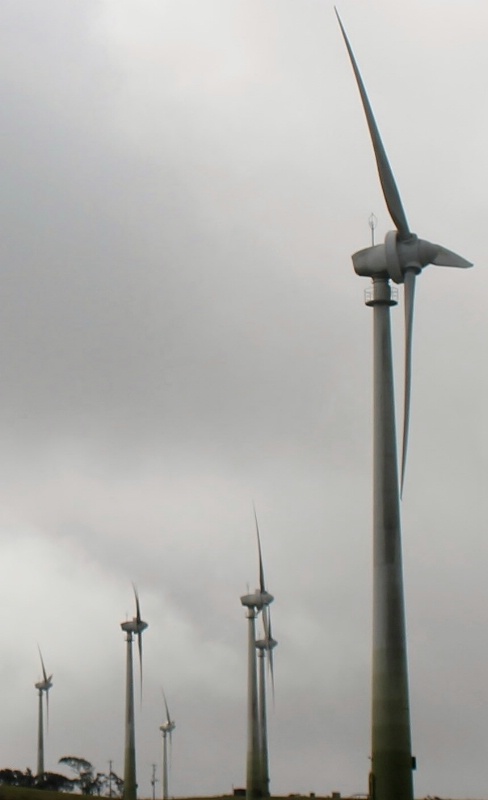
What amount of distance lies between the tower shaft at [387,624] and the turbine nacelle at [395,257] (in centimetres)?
392

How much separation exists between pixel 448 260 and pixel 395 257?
3.11 m

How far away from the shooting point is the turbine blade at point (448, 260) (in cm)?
6812

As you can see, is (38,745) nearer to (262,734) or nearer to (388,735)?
(262,734)

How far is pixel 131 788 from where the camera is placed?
453 ft

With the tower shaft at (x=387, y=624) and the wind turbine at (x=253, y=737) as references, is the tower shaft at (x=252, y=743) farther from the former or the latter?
the tower shaft at (x=387, y=624)

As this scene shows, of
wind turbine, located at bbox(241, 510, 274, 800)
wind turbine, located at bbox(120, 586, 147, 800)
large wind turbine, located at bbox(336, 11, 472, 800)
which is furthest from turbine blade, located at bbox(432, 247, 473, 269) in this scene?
wind turbine, located at bbox(120, 586, 147, 800)

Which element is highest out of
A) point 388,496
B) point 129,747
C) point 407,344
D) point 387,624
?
point 129,747

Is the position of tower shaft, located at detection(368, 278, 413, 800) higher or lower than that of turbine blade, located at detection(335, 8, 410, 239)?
lower

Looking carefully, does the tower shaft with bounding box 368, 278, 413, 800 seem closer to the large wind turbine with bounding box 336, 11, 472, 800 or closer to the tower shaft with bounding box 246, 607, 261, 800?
the large wind turbine with bounding box 336, 11, 472, 800

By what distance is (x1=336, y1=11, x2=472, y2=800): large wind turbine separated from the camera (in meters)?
59.5

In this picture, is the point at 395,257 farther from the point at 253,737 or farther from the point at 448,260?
the point at 253,737

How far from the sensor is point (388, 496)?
62.8 m

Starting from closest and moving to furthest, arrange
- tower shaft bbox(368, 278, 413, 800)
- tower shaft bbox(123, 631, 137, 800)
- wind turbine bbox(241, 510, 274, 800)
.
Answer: tower shaft bbox(368, 278, 413, 800) → wind turbine bbox(241, 510, 274, 800) → tower shaft bbox(123, 631, 137, 800)

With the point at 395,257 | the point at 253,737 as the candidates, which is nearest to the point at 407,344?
the point at 395,257
